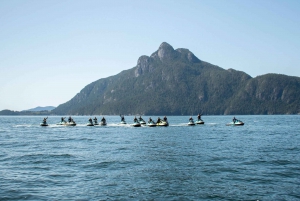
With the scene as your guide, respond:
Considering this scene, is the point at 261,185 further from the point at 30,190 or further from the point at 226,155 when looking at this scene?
the point at 30,190

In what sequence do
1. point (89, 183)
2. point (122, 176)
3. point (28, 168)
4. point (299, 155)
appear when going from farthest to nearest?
point (299, 155) → point (28, 168) → point (122, 176) → point (89, 183)

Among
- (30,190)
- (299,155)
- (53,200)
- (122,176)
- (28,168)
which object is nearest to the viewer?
(53,200)

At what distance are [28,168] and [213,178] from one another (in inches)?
652

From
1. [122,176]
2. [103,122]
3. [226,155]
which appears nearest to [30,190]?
[122,176]

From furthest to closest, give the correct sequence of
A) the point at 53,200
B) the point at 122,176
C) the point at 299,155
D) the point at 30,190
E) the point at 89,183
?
the point at 299,155, the point at 122,176, the point at 89,183, the point at 30,190, the point at 53,200

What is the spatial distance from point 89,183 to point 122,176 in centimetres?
304

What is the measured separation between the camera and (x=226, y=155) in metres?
33.6

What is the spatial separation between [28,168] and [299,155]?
2821cm

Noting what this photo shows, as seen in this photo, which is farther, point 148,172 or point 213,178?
point 148,172

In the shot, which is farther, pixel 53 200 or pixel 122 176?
pixel 122 176

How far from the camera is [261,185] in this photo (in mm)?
20938

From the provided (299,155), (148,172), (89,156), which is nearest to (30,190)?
(148,172)

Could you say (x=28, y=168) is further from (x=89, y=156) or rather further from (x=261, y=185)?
(x=261, y=185)

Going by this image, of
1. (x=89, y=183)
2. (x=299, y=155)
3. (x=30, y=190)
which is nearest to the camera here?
(x=30, y=190)
